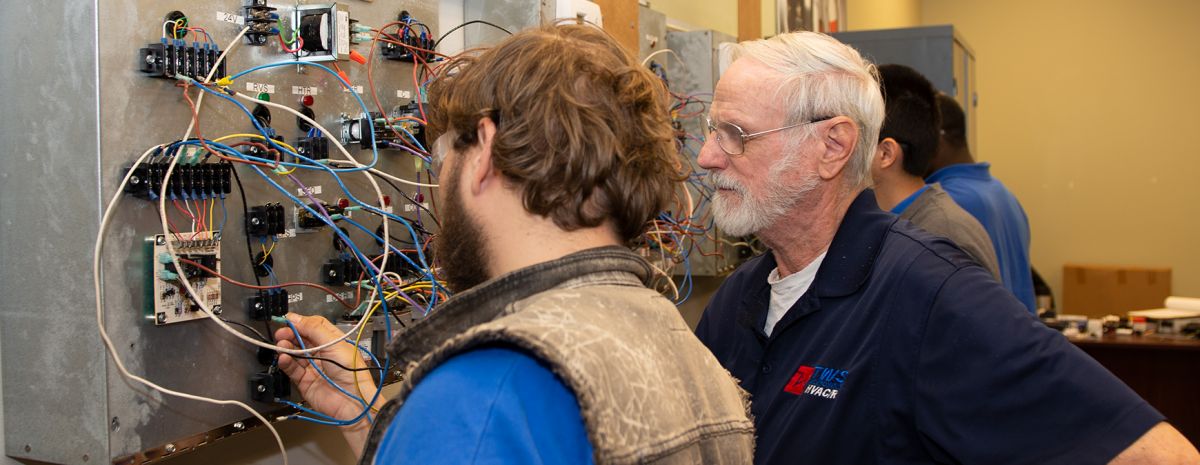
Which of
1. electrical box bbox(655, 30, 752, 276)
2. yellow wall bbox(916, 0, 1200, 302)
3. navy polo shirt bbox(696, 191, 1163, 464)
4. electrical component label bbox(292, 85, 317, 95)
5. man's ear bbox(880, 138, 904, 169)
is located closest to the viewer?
navy polo shirt bbox(696, 191, 1163, 464)

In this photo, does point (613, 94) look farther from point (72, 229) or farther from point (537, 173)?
point (72, 229)

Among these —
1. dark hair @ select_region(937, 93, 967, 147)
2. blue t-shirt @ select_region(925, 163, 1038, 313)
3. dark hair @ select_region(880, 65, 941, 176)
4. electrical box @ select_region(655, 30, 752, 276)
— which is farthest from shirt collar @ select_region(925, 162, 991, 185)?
electrical box @ select_region(655, 30, 752, 276)

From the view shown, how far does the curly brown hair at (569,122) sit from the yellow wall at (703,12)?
216 centimetres

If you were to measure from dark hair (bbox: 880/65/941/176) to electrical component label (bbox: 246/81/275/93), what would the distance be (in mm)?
1553

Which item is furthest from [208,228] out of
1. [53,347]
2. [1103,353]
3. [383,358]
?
[1103,353]

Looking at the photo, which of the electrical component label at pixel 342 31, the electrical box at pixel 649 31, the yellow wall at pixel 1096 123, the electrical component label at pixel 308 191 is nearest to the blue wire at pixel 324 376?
the electrical component label at pixel 308 191

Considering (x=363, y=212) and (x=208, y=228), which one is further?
(x=363, y=212)

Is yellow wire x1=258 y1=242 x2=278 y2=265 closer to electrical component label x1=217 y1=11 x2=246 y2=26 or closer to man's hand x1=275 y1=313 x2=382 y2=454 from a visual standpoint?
man's hand x1=275 y1=313 x2=382 y2=454

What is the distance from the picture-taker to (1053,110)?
6805 mm

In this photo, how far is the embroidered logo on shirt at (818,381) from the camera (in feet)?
4.63

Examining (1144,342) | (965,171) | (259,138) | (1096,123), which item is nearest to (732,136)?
(259,138)

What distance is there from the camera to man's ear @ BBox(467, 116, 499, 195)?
3.04ft

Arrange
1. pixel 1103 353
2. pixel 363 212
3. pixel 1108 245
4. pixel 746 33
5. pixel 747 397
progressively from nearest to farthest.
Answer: pixel 747 397 < pixel 363 212 < pixel 746 33 < pixel 1103 353 < pixel 1108 245

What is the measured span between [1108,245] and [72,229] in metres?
6.87
